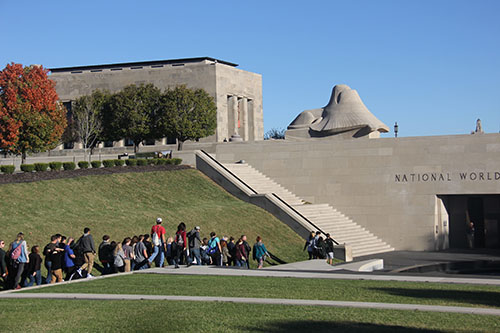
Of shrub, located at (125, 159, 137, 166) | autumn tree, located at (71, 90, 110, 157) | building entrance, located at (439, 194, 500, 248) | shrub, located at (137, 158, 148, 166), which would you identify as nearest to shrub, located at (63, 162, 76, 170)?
shrub, located at (125, 159, 137, 166)

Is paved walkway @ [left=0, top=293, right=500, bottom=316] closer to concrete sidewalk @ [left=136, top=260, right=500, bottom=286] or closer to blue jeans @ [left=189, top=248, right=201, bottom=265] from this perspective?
concrete sidewalk @ [left=136, top=260, right=500, bottom=286]

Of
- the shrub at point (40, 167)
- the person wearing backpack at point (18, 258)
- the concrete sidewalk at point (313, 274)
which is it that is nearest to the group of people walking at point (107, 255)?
the person wearing backpack at point (18, 258)

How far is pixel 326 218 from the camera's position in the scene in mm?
39531

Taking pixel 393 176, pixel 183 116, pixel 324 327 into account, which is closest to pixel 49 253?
pixel 324 327

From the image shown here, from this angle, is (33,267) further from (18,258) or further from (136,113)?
(136,113)

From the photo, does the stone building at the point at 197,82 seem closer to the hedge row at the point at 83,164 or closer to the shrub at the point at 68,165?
the hedge row at the point at 83,164

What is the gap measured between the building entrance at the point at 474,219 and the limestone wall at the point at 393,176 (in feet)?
5.17

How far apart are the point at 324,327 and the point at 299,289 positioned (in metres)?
5.20

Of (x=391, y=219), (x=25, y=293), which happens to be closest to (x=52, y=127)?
(x=391, y=219)

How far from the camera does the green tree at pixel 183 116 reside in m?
58.9

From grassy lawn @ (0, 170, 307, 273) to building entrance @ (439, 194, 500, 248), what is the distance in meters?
11.2

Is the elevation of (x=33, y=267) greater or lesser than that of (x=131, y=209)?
lesser

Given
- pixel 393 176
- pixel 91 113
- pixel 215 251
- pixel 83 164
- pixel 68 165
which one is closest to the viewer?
pixel 215 251

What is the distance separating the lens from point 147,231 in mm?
29359
